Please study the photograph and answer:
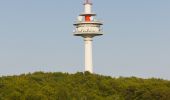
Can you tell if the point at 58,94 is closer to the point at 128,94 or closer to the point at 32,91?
the point at 32,91

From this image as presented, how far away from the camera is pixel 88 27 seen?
321 feet

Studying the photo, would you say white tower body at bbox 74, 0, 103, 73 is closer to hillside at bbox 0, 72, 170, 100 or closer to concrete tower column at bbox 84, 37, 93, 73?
concrete tower column at bbox 84, 37, 93, 73

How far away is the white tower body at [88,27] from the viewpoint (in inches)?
3846

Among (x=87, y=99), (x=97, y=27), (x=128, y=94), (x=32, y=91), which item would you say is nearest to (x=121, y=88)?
(x=128, y=94)

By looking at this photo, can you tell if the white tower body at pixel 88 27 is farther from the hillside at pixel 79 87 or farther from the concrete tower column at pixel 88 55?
the hillside at pixel 79 87

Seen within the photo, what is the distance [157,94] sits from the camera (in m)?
64.8

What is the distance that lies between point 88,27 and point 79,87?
3402cm

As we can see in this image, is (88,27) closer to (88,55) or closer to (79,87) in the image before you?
(88,55)

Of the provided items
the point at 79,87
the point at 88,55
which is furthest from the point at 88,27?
the point at 79,87

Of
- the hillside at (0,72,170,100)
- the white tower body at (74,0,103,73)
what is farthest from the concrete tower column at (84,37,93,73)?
the hillside at (0,72,170,100)

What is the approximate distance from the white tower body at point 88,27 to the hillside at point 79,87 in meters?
27.3

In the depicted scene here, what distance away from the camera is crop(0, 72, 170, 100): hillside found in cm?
5866

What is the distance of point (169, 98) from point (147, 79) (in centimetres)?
733

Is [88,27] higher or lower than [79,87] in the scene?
higher
